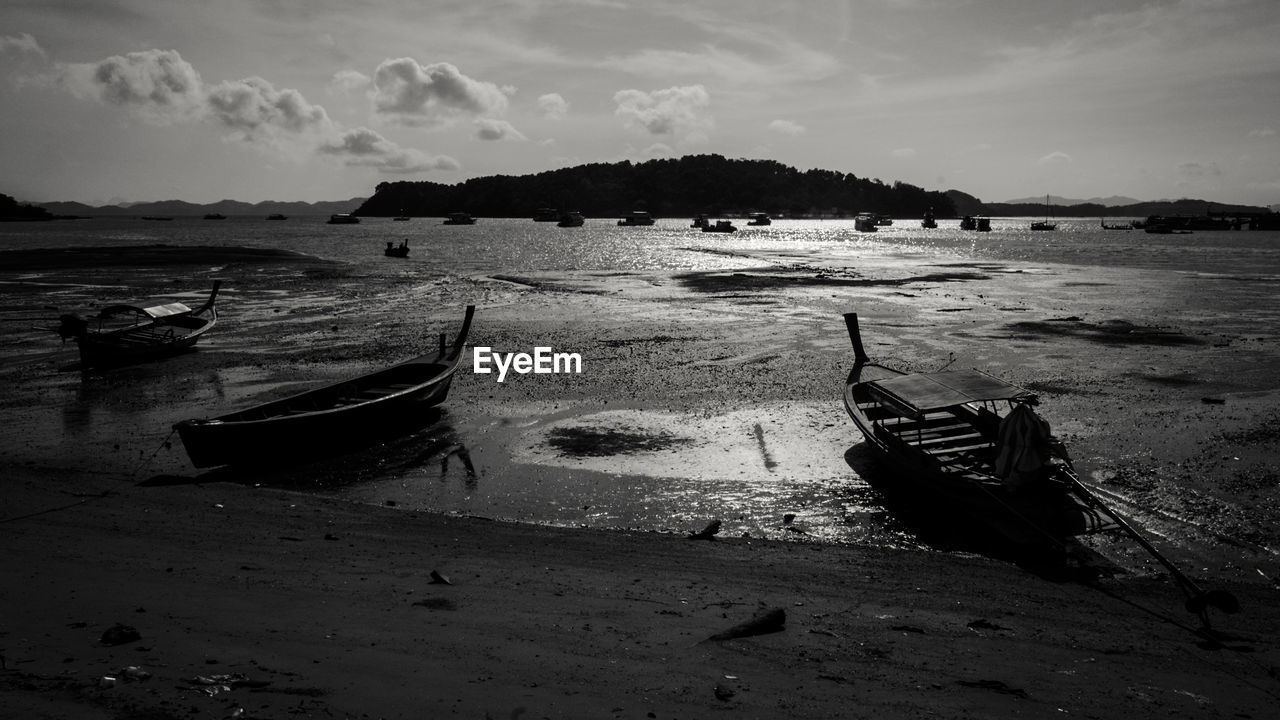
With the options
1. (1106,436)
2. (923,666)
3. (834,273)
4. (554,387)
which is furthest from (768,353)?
→ (834,273)

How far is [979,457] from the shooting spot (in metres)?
12.5

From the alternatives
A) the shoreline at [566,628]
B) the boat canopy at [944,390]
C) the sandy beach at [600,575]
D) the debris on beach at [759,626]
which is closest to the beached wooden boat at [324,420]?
the sandy beach at [600,575]

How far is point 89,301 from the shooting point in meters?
38.0

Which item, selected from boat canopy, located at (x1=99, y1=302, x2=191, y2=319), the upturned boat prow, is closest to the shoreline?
the upturned boat prow

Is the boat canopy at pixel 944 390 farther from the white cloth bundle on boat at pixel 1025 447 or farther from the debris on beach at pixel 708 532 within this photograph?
the debris on beach at pixel 708 532

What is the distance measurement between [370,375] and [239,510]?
6505 millimetres

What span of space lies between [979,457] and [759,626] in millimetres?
6709

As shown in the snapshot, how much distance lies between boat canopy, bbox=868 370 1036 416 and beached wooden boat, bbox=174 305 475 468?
9.45m

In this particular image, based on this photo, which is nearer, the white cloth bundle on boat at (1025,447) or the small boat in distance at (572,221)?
the white cloth bundle on boat at (1025,447)

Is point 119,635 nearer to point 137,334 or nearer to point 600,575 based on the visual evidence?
point 600,575

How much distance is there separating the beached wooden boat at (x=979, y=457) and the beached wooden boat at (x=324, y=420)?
8954 millimetres

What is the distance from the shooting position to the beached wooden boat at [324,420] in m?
12.7

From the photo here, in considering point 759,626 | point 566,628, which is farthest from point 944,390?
point 566,628

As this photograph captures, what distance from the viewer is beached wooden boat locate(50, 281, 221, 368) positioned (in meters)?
21.7
